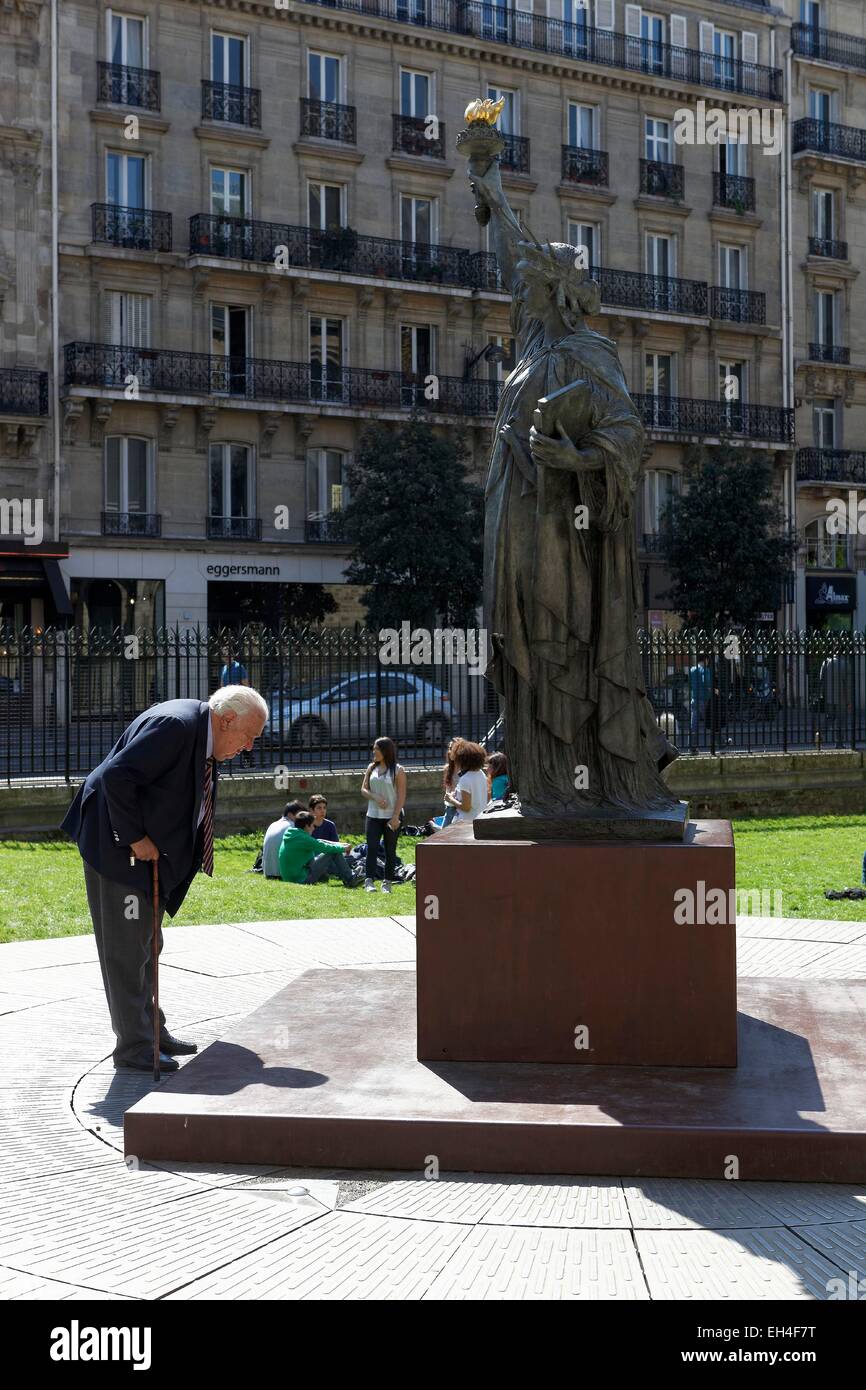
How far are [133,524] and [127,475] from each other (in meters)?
1.08

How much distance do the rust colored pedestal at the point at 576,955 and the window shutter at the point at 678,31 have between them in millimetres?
37676

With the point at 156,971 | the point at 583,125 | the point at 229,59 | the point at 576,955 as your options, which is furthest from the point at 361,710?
the point at 583,125

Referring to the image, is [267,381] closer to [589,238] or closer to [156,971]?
[589,238]

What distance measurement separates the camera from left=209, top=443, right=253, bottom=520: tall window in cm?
3281

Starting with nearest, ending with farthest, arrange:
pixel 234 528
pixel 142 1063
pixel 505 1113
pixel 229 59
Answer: pixel 505 1113 < pixel 142 1063 < pixel 229 59 < pixel 234 528

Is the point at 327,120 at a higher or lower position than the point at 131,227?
higher

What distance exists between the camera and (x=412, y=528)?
30.5 meters

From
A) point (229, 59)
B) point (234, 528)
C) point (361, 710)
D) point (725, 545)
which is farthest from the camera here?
point (725, 545)

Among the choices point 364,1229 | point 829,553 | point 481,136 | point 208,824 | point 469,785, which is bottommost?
point 364,1229

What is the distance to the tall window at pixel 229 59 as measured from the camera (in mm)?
32469

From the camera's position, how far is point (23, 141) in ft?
99.1

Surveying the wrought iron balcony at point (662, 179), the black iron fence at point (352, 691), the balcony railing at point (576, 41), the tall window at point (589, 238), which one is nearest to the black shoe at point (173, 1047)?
the black iron fence at point (352, 691)

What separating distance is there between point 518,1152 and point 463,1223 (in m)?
0.52

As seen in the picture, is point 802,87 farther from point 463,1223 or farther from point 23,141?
point 463,1223
